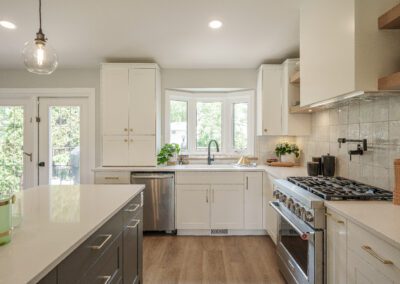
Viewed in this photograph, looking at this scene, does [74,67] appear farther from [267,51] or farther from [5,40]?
[267,51]

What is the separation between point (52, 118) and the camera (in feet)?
13.2

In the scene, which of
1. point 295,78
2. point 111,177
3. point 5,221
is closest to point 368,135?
point 295,78

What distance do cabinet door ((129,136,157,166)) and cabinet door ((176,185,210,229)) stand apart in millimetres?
548

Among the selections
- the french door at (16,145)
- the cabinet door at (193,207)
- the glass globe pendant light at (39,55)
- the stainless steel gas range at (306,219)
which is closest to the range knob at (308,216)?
the stainless steel gas range at (306,219)

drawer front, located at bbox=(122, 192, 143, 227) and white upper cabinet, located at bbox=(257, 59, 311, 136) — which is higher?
white upper cabinet, located at bbox=(257, 59, 311, 136)

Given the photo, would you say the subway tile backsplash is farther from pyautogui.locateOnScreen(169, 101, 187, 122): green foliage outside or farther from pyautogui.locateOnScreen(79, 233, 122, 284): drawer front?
pyautogui.locateOnScreen(169, 101, 187, 122): green foliage outside

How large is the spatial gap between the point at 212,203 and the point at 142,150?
3.87 feet

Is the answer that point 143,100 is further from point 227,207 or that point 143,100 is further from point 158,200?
point 227,207

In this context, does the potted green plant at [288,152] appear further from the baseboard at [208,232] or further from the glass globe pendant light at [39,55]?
the glass globe pendant light at [39,55]

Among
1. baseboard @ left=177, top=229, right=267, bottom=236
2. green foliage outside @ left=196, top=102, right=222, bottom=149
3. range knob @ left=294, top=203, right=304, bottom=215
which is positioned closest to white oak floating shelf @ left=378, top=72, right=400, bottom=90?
range knob @ left=294, top=203, right=304, bottom=215

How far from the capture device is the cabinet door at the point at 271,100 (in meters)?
3.58

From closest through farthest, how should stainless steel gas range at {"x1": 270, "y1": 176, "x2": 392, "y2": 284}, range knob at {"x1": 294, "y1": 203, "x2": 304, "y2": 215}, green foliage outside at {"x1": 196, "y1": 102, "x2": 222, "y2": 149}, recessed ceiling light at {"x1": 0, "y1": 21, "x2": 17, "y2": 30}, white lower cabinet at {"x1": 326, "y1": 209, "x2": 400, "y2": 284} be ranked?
white lower cabinet at {"x1": 326, "y1": 209, "x2": 400, "y2": 284} → stainless steel gas range at {"x1": 270, "y1": 176, "x2": 392, "y2": 284} → range knob at {"x1": 294, "y1": 203, "x2": 304, "y2": 215} → recessed ceiling light at {"x1": 0, "y1": 21, "x2": 17, "y2": 30} → green foliage outside at {"x1": 196, "y1": 102, "x2": 222, "y2": 149}

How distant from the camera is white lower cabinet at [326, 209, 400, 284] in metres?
1.11

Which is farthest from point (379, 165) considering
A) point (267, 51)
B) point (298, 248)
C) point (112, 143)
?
point (112, 143)
